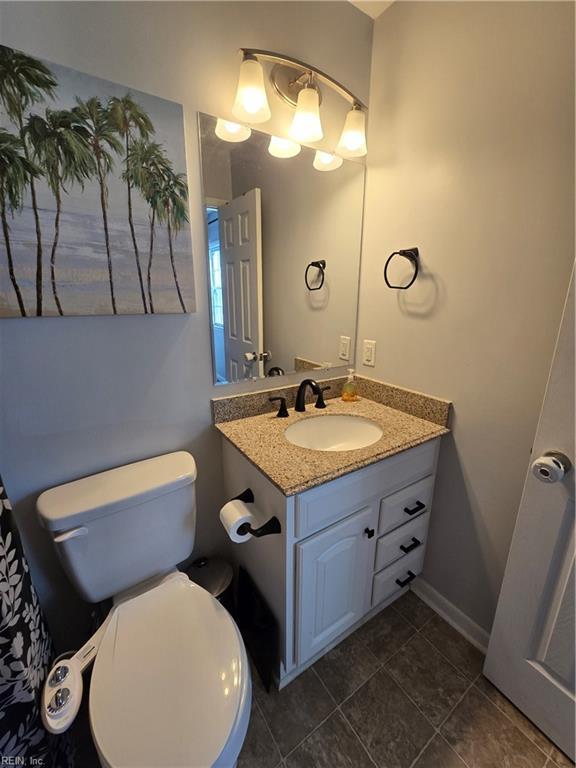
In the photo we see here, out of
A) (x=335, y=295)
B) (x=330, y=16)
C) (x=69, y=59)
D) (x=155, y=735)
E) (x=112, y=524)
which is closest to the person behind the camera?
(x=155, y=735)

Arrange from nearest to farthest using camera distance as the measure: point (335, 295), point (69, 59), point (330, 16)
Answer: point (69, 59), point (330, 16), point (335, 295)

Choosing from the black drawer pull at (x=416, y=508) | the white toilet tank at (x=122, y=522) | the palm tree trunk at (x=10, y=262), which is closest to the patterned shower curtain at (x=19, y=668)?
the white toilet tank at (x=122, y=522)

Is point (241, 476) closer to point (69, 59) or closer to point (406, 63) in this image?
point (69, 59)

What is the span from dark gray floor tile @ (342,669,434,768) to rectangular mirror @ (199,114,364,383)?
1238 millimetres

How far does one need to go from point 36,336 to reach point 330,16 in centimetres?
151

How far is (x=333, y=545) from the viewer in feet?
3.43

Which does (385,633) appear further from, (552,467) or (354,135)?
(354,135)

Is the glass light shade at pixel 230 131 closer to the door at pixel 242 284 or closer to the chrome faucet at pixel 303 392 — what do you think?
the door at pixel 242 284

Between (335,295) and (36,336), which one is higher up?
(335,295)

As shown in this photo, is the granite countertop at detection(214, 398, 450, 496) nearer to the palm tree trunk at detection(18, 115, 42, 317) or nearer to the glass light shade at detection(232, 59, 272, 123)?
the palm tree trunk at detection(18, 115, 42, 317)

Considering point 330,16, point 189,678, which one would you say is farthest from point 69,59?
point 189,678

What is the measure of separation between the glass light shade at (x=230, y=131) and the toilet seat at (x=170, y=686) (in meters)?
1.51

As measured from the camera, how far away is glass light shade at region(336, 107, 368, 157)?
1.21 m

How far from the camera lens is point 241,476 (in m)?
1.17
